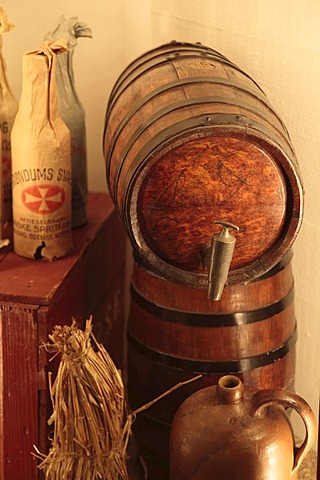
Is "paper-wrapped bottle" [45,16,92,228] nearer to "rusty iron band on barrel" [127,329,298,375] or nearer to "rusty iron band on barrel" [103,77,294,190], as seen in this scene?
"rusty iron band on barrel" [103,77,294,190]

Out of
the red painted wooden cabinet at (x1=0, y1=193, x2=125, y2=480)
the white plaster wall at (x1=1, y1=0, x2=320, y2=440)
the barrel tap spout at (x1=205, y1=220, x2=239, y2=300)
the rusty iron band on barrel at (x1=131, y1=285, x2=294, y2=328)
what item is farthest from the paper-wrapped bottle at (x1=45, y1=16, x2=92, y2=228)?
the barrel tap spout at (x1=205, y1=220, x2=239, y2=300)

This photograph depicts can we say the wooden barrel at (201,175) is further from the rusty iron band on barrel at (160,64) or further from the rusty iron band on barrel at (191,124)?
the rusty iron band on barrel at (160,64)

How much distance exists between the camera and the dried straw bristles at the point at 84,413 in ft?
5.64

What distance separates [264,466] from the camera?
66.7 inches

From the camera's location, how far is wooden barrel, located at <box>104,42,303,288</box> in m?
1.70

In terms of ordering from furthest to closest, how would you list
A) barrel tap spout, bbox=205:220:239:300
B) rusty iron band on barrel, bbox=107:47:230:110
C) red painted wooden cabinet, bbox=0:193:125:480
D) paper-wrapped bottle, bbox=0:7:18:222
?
1. paper-wrapped bottle, bbox=0:7:18:222
2. rusty iron band on barrel, bbox=107:47:230:110
3. red painted wooden cabinet, bbox=0:193:125:480
4. barrel tap spout, bbox=205:220:239:300

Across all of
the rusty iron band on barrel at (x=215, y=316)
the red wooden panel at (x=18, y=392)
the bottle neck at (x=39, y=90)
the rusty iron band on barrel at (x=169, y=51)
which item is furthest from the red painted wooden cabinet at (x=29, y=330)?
the rusty iron band on barrel at (x=169, y=51)

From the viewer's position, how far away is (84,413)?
177 centimetres

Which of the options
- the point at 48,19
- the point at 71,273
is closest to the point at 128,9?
the point at 48,19

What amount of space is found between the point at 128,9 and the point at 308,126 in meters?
0.65

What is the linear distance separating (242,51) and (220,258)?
79cm

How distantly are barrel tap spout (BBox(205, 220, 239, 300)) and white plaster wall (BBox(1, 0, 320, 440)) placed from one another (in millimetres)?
616

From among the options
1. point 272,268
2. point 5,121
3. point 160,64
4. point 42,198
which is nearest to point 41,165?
point 42,198

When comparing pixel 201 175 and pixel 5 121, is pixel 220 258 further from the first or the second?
pixel 5 121
